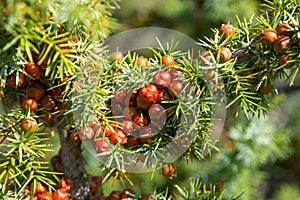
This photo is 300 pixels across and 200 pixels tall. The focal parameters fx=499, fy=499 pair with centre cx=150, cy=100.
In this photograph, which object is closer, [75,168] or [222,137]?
[75,168]

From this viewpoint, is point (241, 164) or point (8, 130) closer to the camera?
point (8, 130)

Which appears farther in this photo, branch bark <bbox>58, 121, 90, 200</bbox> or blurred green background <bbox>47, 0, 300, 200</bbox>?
blurred green background <bbox>47, 0, 300, 200</bbox>

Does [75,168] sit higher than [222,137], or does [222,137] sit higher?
[75,168]

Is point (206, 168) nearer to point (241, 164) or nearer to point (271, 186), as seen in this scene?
point (241, 164)

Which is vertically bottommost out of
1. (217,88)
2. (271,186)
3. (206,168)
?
(271,186)

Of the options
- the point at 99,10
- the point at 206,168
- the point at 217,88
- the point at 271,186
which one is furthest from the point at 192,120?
the point at 271,186

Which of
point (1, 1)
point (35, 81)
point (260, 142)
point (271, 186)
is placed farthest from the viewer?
point (271, 186)

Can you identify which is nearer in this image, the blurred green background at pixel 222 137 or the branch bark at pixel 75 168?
the branch bark at pixel 75 168

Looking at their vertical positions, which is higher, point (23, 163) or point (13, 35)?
point (13, 35)
